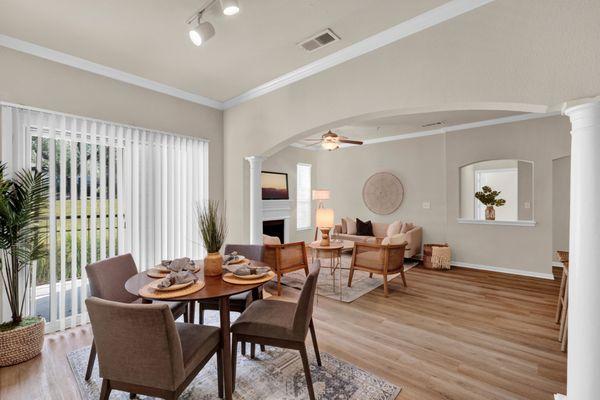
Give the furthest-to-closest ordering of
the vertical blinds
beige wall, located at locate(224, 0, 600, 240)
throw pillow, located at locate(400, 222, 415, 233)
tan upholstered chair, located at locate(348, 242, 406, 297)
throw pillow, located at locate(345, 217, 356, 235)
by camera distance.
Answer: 1. throw pillow, located at locate(345, 217, 356, 235)
2. throw pillow, located at locate(400, 222, 415, 233)
3. tan upholstered chair, located at locate(348, 242, 406, 297)
4. the vertical blinds
5. beige wall, located at locate(224, 0, 600, 240)

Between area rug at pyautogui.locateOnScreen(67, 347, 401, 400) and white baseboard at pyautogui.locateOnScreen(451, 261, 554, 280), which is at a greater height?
white baseboard at pyautogui.locateOnScreen(451, 261, 554, 280)

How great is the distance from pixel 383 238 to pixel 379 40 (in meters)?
4.74

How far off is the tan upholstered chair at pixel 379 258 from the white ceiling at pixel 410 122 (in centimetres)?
192

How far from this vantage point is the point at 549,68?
1.77 metres

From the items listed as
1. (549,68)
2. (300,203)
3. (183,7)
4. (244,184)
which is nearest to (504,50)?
(549,68)

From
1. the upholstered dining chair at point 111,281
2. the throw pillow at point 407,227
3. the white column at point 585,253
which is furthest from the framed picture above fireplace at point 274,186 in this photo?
the white column at point 585,253

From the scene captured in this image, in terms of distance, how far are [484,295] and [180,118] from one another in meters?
5.02

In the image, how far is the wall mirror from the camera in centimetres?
543

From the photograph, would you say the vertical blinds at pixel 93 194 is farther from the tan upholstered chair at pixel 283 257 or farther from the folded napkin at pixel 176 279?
the folded napkin at pixel 176 279

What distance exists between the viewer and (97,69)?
10.1 ft

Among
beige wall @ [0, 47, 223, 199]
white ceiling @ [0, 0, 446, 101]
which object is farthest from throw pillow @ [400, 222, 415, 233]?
white ceiling @ [0, 0, 446, 101]

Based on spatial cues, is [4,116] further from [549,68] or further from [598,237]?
[598,237]

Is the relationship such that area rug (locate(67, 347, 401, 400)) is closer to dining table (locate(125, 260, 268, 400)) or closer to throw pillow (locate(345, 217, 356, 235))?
dining table (locate(125, 260, 268, 400))

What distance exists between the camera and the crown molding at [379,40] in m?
2.14
